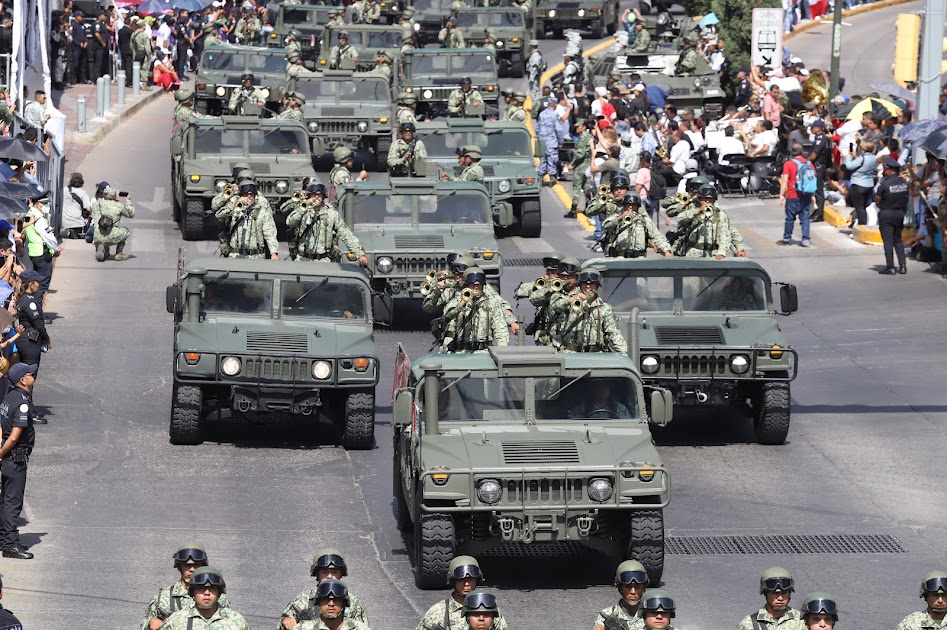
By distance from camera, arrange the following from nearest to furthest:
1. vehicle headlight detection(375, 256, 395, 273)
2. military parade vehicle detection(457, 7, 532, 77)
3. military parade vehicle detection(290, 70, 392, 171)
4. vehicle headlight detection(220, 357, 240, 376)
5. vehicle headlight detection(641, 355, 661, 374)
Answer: vehicle headlight detection(220, 357, 240, 376) → vehicle headlight detection(641, 355, 661, 374) → vehicle headlight detection(375, 256, 395, 273) → military parade vehicle detection(290, 70, 392, 171) → military parade vehicle detection(457, 7, 532, 77)

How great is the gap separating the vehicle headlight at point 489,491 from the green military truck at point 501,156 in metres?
15.0

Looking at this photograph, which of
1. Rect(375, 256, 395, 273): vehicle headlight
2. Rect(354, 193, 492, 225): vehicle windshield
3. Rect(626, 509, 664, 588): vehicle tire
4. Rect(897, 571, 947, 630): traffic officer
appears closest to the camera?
Rect(897, 571, 947, 630): traffic officer

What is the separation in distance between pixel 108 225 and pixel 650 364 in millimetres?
11377

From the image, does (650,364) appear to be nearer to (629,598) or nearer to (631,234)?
(631,234)

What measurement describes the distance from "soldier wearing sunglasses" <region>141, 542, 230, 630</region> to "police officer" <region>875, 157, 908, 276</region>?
1653 cm

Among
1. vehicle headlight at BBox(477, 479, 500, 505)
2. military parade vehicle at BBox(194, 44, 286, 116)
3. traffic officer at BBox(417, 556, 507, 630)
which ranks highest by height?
traffic officer at BBox(417, 556, 507, 630)

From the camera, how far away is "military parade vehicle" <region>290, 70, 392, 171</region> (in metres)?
31.6

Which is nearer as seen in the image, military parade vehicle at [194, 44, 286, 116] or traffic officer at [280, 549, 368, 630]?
traffic officer at [280, 549, 368, 630]

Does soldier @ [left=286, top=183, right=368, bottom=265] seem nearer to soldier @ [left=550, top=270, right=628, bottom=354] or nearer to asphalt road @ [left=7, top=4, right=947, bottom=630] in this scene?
asphalt road @ [left=7, top=4, right=947, bottom=630]

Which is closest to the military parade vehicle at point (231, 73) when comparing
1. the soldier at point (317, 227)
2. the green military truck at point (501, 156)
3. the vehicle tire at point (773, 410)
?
the green military truck at point (501, 156)

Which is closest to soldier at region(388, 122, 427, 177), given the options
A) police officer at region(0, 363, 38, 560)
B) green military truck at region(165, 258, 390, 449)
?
green military truck at region(165, 258, 390, 449)

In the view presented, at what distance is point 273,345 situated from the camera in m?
16.8

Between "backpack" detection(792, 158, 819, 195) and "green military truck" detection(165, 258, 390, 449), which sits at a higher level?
"green military truck" detection(165, 258, 390, 449)

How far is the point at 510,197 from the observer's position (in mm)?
27891
